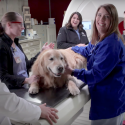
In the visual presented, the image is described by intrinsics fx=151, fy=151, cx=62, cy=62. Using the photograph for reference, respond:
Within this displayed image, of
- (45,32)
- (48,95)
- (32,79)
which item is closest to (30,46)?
(45,32)

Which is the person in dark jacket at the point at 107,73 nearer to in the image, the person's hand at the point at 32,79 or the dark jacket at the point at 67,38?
the person's hand at the point at 32,79

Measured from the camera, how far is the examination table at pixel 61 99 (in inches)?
43.5

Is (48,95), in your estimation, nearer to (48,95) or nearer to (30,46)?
(48,95)

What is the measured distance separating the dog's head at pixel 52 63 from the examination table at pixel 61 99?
0.17m

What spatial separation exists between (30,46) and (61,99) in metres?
3.93

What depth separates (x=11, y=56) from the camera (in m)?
1.39

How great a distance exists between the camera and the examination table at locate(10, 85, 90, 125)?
43.5 inches

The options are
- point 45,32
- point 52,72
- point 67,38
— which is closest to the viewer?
point 52,72

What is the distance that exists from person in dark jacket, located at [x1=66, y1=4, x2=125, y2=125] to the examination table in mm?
150

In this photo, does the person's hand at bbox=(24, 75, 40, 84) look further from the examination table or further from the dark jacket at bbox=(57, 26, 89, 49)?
the dark jacket at bbox=(57, 26, 89, 49)

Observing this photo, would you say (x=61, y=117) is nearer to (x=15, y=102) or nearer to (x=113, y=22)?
(x=15, y=102)

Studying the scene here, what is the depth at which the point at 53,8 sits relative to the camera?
23.2 ft

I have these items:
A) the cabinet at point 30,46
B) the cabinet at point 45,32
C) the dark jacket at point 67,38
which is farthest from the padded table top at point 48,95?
the cabinet at point 45,32

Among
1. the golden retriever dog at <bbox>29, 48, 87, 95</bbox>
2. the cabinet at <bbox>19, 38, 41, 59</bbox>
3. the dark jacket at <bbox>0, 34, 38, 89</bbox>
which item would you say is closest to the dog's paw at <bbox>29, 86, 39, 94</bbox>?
the golden retriever dog at <bbox>29, 48, 87, 95</bbox>
